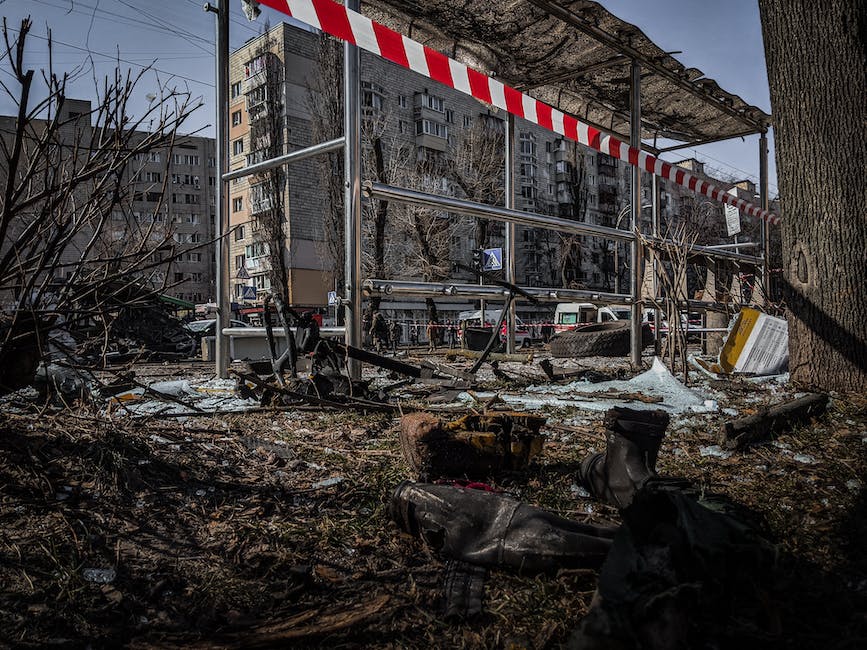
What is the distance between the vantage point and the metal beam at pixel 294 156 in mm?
3977

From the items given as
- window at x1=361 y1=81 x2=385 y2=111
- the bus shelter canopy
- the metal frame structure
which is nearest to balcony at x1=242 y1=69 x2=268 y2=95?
window at x1=361 y1=81 x2=385 y2=111

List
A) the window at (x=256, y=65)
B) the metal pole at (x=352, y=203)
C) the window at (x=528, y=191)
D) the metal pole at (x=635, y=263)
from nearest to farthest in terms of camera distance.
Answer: the metal pole at (x=352, y=203)
the metal pole at (x=635, y=263)
the window at (x=256, y=65)
the window at (x=528, y=191)

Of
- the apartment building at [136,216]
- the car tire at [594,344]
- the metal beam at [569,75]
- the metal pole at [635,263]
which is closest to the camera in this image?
the apartment building at [136,216]

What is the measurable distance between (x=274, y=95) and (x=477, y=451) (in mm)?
30943

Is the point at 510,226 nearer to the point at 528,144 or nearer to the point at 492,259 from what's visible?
the point at 492,259

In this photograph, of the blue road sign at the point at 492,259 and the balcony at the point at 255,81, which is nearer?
the blue road sign at the point at 492,259

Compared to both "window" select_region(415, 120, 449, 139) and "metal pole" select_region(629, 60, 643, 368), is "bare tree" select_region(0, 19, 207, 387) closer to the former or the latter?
"metal pole" select_region(629, 60, 643, 368)

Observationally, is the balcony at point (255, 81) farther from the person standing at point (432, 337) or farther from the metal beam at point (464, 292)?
the metal beam at point (464, 292)

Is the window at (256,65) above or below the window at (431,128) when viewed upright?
above

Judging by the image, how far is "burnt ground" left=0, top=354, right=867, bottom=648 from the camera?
1156 millimetres

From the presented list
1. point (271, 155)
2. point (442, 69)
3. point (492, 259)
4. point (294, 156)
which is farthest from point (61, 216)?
point (271, 155)

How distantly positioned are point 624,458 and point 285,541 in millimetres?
1051

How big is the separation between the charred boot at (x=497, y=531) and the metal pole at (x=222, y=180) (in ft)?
12.5

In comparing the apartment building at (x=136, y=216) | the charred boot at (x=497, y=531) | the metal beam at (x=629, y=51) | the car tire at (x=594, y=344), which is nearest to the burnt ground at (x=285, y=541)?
the charred boot at (x=497, y=531)
